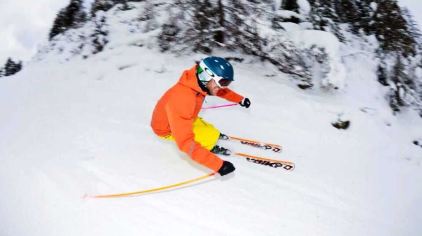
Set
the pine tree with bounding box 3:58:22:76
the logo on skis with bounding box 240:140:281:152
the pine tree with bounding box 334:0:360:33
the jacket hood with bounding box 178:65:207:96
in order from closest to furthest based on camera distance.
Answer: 1. the jacket hood with bounding box 178:65:207:96
2. the logo on skis with bounding box 240:140:281:152
3. the pine tree with bounding box 334:0:360:33
4. the pine tree with bounding box 3:58:22:76

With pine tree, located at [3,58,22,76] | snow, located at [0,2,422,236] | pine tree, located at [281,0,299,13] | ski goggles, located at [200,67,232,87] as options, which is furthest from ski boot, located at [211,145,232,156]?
pine tree, located at [3,58,22,76]

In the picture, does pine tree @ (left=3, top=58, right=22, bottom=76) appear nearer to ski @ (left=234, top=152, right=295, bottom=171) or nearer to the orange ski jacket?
the orange ski jacket

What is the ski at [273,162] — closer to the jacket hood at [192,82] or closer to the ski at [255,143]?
the ski at [255,143]

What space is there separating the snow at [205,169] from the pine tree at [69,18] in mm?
2504

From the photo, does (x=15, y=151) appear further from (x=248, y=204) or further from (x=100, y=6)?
(x=100, y=6)

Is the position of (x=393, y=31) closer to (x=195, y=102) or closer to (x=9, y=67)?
(x=195, y=102)

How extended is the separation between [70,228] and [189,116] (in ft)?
5.48

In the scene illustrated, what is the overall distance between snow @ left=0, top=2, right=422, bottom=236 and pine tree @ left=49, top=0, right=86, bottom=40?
250 cm

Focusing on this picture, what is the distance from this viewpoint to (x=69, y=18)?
31.4 feet

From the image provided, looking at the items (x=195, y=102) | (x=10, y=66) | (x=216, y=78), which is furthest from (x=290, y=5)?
(x=10, y=66)

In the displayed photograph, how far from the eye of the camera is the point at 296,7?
7082 mm

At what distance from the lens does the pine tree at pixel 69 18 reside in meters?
9.33

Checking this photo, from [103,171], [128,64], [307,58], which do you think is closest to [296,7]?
[307,58]

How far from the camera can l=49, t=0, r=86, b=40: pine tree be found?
Answer: 933cm
